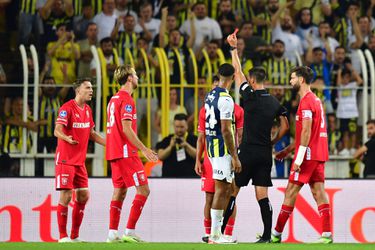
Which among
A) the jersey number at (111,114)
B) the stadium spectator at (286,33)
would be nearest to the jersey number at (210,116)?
the jersey number at (111,114)

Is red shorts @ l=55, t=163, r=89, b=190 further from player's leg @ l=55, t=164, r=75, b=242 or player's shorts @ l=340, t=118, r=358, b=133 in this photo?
player's shorts @ l=340, t=118, r=358, b=133

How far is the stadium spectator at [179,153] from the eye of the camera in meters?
16.0

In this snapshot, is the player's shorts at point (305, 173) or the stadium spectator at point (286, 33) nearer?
the player's shorts at point (305, 173)

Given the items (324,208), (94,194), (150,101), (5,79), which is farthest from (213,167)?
(5,79)

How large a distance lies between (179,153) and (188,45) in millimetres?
2860

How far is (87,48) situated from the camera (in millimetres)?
18094

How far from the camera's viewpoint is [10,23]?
60.9ft

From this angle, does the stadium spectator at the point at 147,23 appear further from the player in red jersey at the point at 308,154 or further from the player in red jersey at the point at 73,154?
the player in red jersey at the point at 308,154

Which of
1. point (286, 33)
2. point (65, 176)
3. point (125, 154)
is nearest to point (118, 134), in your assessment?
point (125, 154)

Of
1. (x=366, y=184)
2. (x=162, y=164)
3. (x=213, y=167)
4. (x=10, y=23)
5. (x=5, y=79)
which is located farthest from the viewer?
(x=10, y=23)

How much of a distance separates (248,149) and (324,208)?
1.07 metres

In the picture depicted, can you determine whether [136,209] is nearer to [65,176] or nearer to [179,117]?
[65,176]

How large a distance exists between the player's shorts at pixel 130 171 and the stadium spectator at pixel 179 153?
11.0 ft

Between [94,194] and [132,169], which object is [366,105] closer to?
[94,194]
